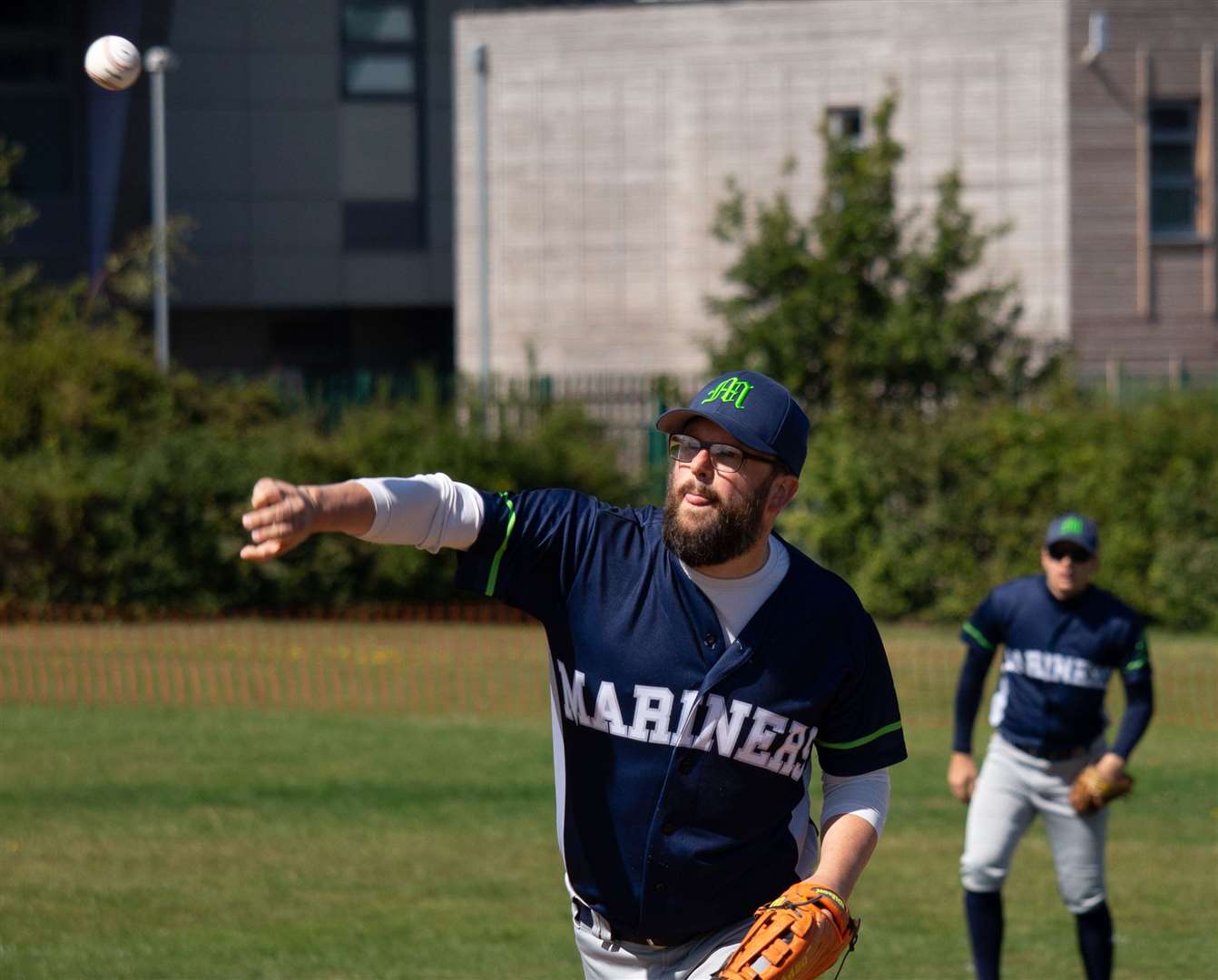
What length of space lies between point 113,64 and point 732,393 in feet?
16.7

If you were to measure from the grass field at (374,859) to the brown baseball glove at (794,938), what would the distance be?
4288 millimetres

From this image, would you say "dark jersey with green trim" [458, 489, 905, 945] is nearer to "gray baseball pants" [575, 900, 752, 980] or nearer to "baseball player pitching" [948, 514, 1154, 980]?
"gray baseball pants" [575, 900, 752, 980]

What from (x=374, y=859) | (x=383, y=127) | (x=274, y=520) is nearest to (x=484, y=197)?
(x=383, y=127)

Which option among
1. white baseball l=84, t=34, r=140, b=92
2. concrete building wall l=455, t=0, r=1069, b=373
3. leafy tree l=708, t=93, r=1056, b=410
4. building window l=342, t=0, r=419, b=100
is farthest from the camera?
building window l=342, t=0, r=419, b=100

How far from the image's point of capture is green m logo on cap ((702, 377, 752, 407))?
445cm

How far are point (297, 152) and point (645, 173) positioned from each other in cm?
1188

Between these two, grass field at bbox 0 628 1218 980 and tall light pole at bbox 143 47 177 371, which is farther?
tall light pole at bbox 143 47 177 371

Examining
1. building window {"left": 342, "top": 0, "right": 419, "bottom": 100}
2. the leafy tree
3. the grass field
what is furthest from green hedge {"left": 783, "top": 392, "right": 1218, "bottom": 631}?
building window {"left": 342, "top": 0, "right": 419, "bottom": 100}

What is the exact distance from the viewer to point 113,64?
27.6 ft

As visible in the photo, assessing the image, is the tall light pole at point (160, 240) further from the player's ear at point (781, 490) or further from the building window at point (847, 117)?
the player's ear at point (781, 490)

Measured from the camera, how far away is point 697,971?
14.8ft

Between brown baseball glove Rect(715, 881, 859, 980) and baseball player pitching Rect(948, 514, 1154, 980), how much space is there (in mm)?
4141

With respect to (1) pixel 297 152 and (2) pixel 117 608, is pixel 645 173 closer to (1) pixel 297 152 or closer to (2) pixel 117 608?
(1) pixel 297 152

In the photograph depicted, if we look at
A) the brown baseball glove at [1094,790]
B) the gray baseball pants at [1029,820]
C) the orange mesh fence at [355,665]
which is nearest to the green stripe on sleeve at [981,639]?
the gray baseball pants at [1029,820]
